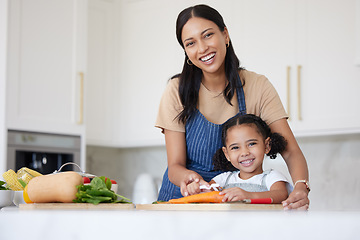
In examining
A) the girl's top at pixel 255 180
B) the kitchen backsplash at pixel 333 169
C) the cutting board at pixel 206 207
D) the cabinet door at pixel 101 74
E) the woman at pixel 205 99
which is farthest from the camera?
the cabinet door at pixel 101 74

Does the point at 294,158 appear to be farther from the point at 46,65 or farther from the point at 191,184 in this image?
the point at 46,65

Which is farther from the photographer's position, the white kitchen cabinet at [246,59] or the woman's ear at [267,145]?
the white kitchen cabinet at [246,59]

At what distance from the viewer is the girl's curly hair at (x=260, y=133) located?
1595mm

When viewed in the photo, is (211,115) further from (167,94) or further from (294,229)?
(294,229)

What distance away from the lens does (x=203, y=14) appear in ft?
5.39

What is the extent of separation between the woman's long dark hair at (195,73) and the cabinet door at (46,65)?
1543 mm

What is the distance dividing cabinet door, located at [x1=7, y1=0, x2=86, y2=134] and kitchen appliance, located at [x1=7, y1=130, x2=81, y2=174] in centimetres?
5

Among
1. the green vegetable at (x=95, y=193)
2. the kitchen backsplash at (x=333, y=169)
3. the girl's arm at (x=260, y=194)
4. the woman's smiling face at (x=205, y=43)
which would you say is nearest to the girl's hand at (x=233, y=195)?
the girl's arm at (x=260, y=194)

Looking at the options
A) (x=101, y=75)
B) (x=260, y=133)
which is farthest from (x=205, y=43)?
(x=101, y=75)

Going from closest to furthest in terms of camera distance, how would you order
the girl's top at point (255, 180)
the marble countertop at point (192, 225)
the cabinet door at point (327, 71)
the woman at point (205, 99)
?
1. the marble countertop at point (192, 225)
2. the girl's top at point (255, 180)
3. the woman at point (205, 99)
4. the cabinet door at point (327, 71)

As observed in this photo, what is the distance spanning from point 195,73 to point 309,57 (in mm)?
1407

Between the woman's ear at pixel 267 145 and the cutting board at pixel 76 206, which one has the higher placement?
the woman's ear at pixel 267 145

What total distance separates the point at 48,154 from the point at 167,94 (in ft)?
5.36

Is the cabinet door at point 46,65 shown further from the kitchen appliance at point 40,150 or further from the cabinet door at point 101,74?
the cabinet door at point 101,74
